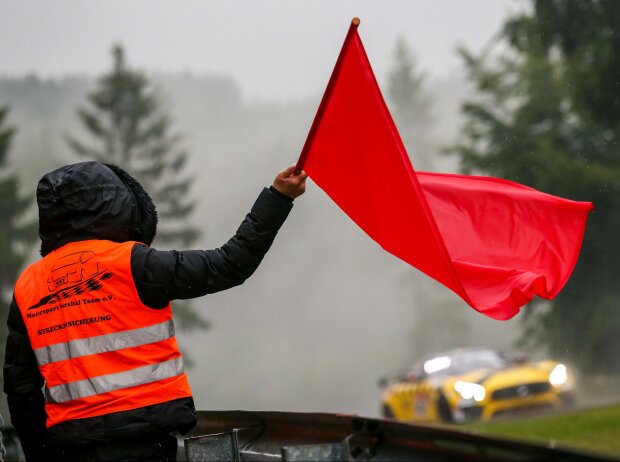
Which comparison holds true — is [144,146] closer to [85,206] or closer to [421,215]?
[421,215]

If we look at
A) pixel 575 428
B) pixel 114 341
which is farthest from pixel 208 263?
pixel 575 428

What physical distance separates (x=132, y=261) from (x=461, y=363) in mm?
14375

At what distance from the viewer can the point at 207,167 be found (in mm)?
53406

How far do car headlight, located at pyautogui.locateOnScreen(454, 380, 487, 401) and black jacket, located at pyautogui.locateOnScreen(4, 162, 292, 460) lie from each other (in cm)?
1246

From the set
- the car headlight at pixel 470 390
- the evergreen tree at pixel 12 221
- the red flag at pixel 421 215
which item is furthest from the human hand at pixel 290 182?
the evergreen tree at pixel 12 221

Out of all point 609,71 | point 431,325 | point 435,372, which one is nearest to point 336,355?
point 431,325

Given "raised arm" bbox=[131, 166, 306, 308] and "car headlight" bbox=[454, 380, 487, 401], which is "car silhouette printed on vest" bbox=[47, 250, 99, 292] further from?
"car headlight" bbox=[454, 380, 487, 401]

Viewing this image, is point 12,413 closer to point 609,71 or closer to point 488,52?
point 609,71

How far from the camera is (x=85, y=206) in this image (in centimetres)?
346

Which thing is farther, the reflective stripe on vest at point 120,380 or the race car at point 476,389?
the race car at point 476,389

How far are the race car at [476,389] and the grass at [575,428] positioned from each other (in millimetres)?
381

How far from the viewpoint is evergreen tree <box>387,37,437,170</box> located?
67.7m

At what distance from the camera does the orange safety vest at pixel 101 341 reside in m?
3.35

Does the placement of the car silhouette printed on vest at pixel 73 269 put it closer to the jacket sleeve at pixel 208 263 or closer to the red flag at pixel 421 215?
the jacket sleeve at pixel 208 263
